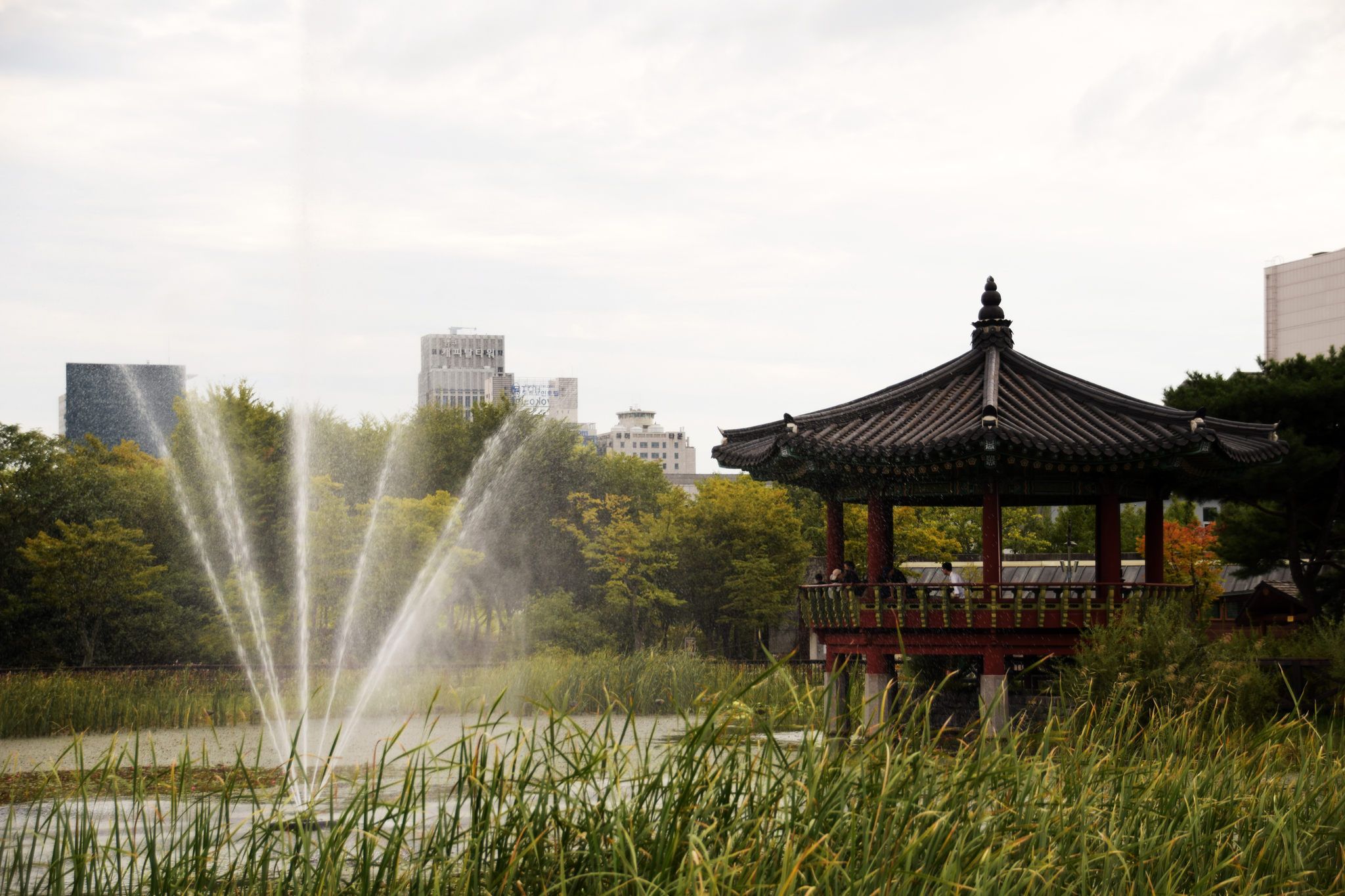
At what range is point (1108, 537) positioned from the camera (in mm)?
16375

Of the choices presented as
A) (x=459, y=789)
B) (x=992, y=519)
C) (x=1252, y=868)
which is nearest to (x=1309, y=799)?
(x=1252, y=868)

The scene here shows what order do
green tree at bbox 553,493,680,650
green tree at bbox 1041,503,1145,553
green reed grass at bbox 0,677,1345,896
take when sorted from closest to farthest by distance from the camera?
green reed grass at bbox 0,677,1345,896, green tree at bbox 553,493,680,650, green tree at bbox 1041,503,1145,553

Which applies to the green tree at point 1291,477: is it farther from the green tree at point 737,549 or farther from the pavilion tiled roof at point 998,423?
the green tree at point 737,549

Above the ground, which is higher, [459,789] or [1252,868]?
[459,789]

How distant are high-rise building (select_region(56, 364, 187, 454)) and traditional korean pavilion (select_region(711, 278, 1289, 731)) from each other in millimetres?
42765

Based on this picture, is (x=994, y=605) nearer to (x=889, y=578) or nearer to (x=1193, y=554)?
(x=889, y=578)

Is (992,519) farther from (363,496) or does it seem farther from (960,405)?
(363,496)

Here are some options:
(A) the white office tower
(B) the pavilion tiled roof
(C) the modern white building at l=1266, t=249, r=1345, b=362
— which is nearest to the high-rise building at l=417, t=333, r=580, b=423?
(A) the white office tower

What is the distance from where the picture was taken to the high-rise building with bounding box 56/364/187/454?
5919cm

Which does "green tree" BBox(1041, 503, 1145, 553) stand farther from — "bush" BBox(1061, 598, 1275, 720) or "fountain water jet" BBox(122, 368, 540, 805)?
"bush" BBox(1061, 598, 1275, 720)

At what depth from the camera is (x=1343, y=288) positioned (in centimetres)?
7825

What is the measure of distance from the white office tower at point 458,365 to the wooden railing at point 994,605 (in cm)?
10782

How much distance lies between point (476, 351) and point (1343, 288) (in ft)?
258

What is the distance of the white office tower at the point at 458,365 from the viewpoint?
123 metres
